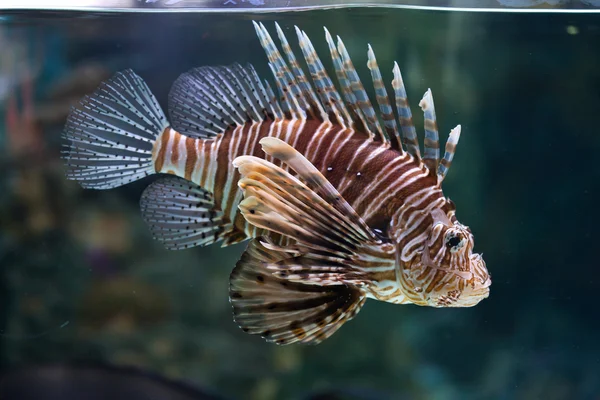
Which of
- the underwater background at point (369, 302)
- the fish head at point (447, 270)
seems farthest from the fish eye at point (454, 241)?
the underwater background at point (369, 302)

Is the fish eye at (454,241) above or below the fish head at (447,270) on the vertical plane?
above

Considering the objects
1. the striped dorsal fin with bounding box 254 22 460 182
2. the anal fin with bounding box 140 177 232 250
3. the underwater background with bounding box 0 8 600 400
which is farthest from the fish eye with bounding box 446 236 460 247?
the underwater background with bounding box 0 8 600 400

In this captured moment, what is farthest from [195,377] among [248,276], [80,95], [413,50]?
[413,50]

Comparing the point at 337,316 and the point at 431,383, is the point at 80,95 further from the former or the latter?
the point at 431,383

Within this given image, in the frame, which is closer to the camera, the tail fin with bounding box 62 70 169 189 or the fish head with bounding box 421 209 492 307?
the fish head with bounding box 421 209 492 307

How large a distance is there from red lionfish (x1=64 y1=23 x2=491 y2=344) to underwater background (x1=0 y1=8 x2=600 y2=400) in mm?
1260

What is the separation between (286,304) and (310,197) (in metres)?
0.40

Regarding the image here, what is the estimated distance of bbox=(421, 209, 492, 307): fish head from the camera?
1502 millimetres

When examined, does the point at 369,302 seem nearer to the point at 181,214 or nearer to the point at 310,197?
the point at 181,214

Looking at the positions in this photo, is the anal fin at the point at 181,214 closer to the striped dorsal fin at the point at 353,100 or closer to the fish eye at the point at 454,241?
the striped dorsal fin at the point at 353,100

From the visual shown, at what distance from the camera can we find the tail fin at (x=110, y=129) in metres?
2.16

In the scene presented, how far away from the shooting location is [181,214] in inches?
78.5

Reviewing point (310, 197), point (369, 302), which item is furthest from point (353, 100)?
point (369, 302)

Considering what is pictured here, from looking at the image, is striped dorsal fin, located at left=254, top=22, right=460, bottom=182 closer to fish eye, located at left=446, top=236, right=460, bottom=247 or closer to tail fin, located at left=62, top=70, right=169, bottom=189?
fish eye, located at left=446, top=236, right=460, bottom=247
